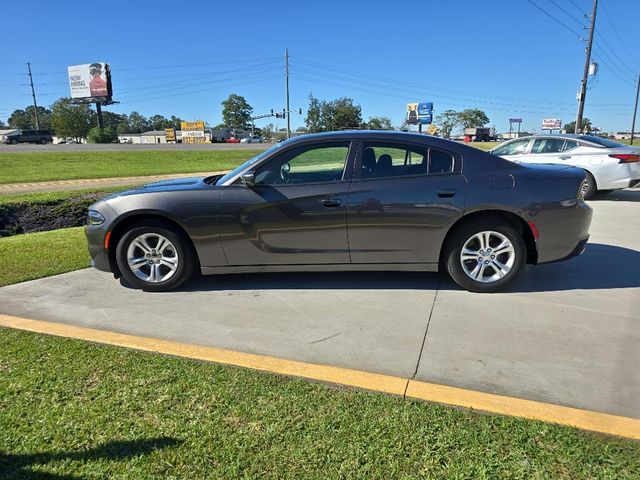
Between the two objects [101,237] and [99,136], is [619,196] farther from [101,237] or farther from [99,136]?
[99,136]

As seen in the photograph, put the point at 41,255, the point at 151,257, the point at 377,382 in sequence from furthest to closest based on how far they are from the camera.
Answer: the point at 41,255, the point at 151,257, the point at 377,382

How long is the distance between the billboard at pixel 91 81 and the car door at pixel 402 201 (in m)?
79.6

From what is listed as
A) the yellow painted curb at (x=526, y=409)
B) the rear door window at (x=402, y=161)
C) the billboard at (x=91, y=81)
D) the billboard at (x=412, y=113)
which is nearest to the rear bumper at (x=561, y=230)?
the rear door window at (x=402, y=161)

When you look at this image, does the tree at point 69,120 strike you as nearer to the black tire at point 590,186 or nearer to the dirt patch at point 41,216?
the dirt patch at point 41,216

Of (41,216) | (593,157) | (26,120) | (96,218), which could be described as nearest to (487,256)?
(96,218)

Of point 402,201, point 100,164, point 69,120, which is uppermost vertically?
point 69,120

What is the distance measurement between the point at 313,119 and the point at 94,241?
80053mm

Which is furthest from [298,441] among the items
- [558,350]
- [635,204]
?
[635,204]

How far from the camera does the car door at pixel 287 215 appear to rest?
437 centimetres

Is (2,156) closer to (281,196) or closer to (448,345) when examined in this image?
(281,196)

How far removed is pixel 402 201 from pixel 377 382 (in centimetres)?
195

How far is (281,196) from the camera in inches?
172

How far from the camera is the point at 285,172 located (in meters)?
4.53

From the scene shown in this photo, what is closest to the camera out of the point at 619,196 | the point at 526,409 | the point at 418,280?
the point at 526,409
